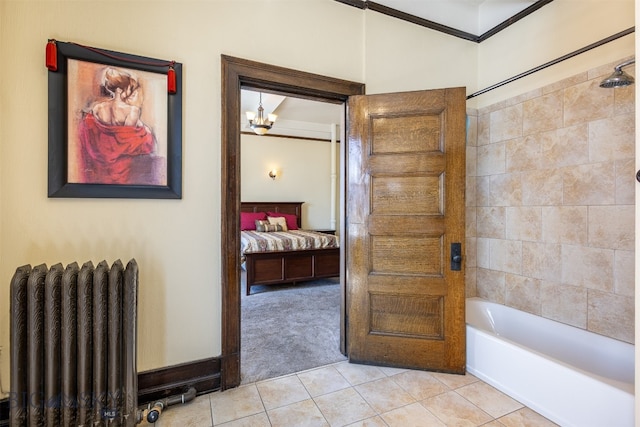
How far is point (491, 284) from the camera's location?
2791mm

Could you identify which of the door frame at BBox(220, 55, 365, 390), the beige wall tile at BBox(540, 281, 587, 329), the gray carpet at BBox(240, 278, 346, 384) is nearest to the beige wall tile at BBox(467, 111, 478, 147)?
the beige wall tile at BBox(540, 281, 587, 329)

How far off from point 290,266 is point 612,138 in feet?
12.4

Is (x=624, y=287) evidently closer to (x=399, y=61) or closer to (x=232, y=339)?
(x=399, y=61)

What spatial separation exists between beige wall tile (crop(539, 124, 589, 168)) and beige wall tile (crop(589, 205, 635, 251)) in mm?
367

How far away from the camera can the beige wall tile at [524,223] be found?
2.38 m

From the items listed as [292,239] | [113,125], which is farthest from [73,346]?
[292,239]

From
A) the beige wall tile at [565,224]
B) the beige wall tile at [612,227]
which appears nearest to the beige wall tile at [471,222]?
the beige wall tile at [565,224]

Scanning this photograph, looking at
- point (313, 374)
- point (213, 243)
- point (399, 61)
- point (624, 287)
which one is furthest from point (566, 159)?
point (213, 243)

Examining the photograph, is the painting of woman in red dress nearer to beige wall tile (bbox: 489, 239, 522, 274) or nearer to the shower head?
the shower head

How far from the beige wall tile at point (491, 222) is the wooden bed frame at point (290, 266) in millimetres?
2470

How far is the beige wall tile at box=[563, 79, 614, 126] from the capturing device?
1.97 meters

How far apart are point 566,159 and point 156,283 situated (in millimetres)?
2960

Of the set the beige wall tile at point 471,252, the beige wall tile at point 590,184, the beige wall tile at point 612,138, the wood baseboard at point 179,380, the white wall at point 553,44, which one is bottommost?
the wood baseboard at point 179,380

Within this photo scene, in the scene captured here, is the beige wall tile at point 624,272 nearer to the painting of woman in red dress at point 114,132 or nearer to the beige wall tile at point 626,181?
the beige wall tile at point 626,181
